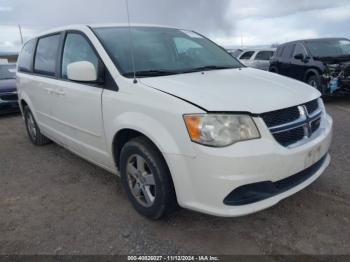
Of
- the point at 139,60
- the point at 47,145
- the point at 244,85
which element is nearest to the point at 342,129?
the point at 244,85

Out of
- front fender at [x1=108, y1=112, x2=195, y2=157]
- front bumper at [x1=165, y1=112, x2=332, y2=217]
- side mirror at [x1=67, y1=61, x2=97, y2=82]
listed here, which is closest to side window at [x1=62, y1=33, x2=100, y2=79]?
side mirror at [x1=67, y1=61, x2=97, y2=82]

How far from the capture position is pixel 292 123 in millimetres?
2592

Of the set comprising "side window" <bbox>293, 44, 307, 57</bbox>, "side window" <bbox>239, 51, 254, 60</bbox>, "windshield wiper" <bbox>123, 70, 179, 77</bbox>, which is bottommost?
"side window" <bbox>239, 51, 254, 60</bbox>

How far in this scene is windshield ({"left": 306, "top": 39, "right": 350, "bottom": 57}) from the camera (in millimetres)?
8398

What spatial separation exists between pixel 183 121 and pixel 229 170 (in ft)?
1.53

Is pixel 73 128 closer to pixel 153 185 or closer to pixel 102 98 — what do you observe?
pixel 102 98

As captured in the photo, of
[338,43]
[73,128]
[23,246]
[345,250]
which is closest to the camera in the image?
[345,250]

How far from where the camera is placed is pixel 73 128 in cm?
376

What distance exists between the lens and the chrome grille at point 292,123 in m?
2.48

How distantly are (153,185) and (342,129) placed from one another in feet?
13.4

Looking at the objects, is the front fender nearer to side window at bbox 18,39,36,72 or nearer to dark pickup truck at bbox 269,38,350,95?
side window at bbox 18,39,36,72

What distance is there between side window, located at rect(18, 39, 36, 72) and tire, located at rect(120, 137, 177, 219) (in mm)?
2885

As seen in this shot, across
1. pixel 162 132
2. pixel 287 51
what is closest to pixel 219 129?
pixel 162 132

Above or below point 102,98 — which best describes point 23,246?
below
